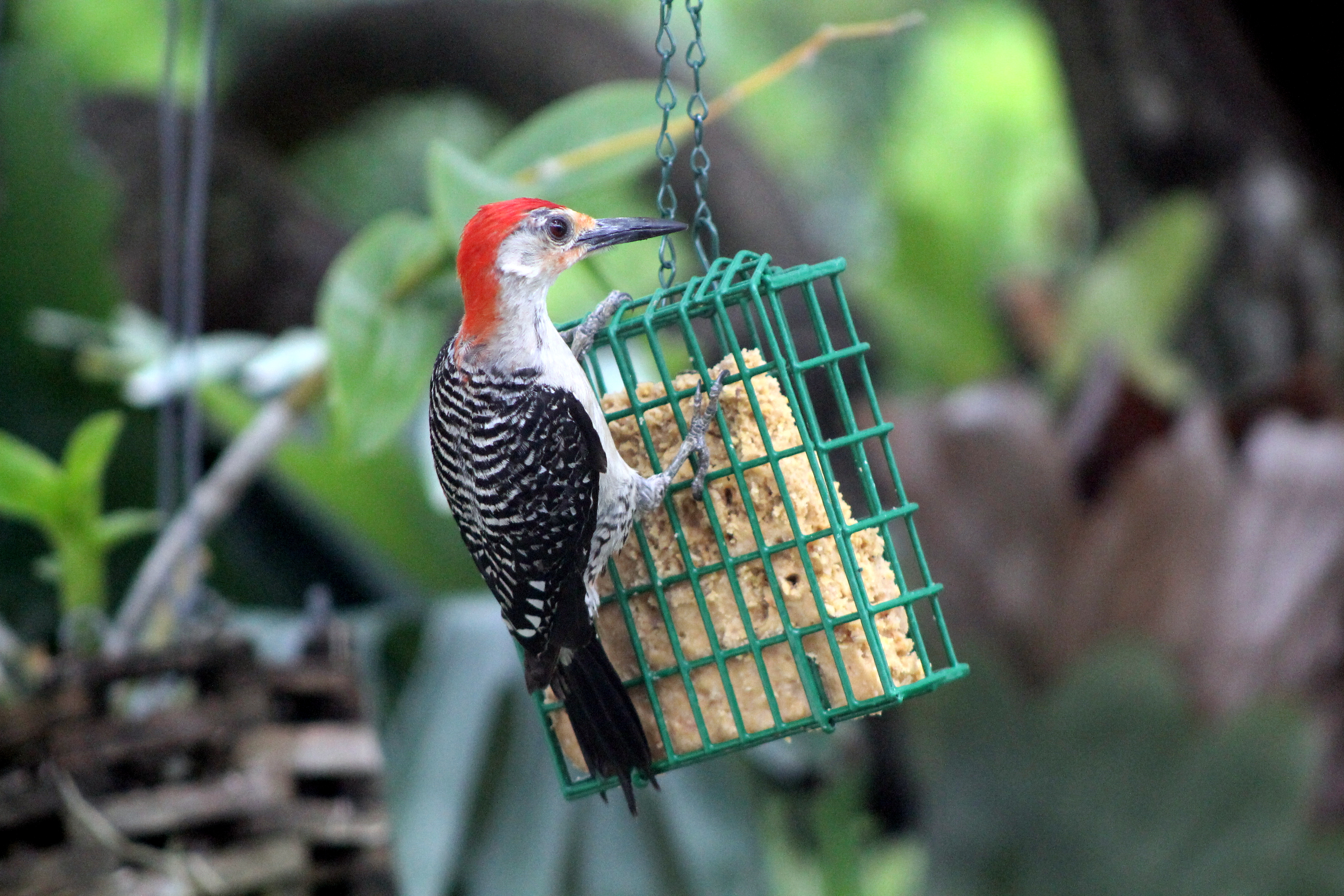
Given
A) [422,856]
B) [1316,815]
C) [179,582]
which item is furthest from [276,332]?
[1316,815]

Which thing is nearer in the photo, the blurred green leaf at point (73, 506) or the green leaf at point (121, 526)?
the blurred green leaf at point (73, 506)

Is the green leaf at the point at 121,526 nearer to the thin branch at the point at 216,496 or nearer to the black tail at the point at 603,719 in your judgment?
the thin branch at the point at 216,496

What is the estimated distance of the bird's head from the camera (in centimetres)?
161

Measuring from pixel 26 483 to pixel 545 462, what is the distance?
1182 mm

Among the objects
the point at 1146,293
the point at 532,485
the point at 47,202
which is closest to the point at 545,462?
the point at 532,485

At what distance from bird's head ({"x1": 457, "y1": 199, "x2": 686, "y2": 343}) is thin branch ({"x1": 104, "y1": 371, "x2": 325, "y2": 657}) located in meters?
0.92

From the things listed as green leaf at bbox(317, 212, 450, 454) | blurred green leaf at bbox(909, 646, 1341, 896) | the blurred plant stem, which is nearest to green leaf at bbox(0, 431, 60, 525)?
the blurred plant stem

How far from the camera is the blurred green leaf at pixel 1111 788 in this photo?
344 cm

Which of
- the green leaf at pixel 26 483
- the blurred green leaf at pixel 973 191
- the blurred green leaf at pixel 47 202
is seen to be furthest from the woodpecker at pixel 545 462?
the blurred green leaf at pixel 973 191

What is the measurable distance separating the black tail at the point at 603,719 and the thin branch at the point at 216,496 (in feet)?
3.52

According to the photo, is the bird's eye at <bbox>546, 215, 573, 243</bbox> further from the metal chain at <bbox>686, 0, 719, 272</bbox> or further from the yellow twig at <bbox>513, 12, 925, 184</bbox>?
the yellow twig at <bbox>513, 12, 925, 184</bbox>

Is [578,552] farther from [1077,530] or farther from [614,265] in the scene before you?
[1077,530]

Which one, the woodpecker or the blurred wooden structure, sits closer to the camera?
the woodpecker

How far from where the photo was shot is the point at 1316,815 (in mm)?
3904
